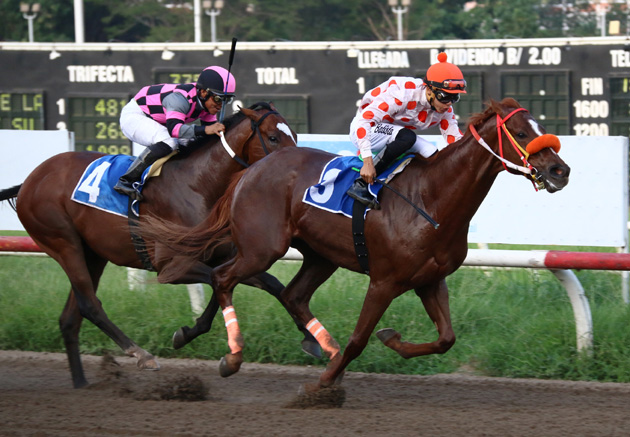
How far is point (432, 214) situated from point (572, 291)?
138 centimetres

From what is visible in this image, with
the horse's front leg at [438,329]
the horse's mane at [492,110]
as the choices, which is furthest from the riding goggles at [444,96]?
the horse's front leg at [438,329]

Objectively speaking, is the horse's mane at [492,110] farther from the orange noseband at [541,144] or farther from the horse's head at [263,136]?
the horse's head at [263,136]

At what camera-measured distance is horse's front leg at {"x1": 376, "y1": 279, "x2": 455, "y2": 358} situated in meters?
5.01

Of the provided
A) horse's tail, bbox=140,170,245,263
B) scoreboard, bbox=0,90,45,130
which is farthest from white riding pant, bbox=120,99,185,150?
scoreboard, bbox=0,90,45,130

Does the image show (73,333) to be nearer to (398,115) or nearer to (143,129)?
(143,129)

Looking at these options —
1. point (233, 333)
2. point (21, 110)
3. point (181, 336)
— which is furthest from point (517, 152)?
point (21, 110)

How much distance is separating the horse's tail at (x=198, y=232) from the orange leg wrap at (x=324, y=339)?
709 millimetres

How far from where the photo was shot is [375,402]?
16.7ft

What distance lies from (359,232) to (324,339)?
711mm

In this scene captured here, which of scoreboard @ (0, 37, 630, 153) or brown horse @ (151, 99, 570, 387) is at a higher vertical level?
scoreboard @ (0, 37, 630, 153)

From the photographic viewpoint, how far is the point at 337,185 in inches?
206

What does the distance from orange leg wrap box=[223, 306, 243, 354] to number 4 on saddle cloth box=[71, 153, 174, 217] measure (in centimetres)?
91

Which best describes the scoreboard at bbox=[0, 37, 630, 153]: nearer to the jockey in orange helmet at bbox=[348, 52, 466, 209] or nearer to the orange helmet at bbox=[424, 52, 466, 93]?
the jockey in orange helmet at bbox=[348, 52, 466, 209]

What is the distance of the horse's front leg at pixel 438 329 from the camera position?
5.01m
